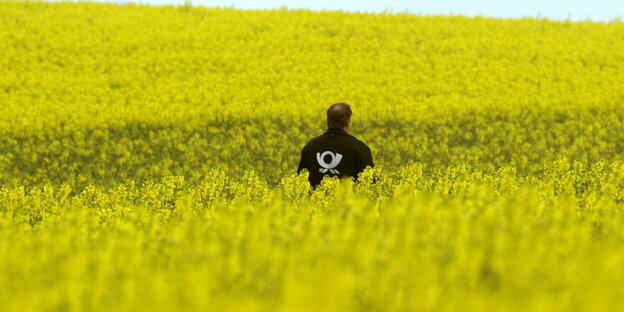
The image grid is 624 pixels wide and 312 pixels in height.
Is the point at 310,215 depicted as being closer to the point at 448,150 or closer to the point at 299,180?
the point at 299,180

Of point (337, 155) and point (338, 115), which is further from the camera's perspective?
point (337, 155)

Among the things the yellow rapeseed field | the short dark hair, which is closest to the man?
the short dark hair

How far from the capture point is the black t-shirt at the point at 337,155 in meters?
7.93

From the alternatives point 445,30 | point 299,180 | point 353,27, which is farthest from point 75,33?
point 299,180

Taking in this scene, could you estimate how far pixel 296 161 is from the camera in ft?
57.8

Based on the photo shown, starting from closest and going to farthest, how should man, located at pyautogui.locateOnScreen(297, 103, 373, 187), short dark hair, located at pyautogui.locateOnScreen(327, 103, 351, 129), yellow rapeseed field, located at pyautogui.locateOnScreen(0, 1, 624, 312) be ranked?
yellow rapeseed field, located at pyautogui.locateOnScreen(0, 1, 624, 312) < short dark hair, located at pyautogui.locateOnScreen(327, 103, 351, 129) < man, located at pyautogui.locateOnScreen(297, 103, 373, 187)

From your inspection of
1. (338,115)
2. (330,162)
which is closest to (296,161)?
(330,162)

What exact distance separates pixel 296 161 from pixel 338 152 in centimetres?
969

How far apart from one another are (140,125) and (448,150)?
782 centimetres

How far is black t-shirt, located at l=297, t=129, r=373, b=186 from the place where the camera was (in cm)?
793

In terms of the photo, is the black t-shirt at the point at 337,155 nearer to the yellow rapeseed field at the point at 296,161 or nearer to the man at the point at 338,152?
the man at the point at 338,152

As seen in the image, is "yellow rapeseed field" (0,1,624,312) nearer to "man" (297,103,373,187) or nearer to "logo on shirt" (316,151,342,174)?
"man" (297,103,373,187)

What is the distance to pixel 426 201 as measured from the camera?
457 cm

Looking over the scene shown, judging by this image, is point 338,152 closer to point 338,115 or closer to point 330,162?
point 330,162
